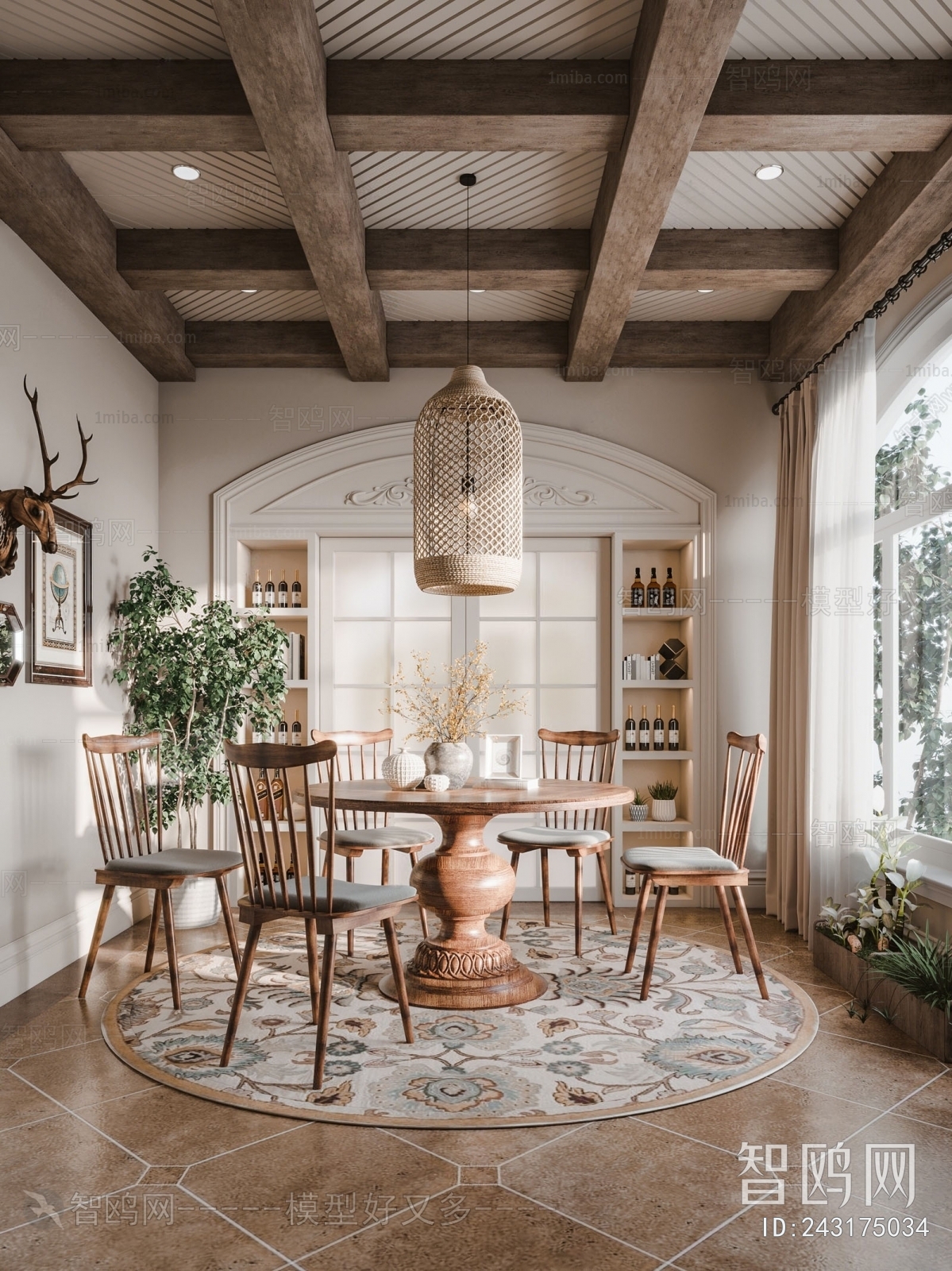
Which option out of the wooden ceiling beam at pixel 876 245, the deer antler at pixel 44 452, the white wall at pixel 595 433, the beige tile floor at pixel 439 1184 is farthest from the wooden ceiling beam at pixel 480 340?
the beige tile floor at pixel 439 1184

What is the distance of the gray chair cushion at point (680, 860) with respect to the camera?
Result: 369 cm

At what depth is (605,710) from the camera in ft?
19.3

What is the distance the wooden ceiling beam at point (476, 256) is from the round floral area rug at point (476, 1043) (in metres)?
3.09

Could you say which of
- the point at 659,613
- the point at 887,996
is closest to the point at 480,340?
the point at 659,613

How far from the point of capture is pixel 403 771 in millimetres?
3916

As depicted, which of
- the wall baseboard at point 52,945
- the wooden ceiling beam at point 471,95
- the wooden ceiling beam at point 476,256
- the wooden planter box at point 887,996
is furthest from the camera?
the wooden ceiling beam at point 476,256

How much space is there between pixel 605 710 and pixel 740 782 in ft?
6.19

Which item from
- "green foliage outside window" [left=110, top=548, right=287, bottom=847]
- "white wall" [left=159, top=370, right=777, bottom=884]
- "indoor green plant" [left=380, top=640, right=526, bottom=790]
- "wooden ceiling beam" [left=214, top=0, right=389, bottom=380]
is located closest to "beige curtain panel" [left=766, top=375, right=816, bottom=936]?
"white wall" [left=159, top=370, right=777, bottom=884]

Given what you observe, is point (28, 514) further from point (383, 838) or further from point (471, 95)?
point (471, 95)

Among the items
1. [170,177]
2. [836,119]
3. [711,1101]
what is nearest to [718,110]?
[836,119]

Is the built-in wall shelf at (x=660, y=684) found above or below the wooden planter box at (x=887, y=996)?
above

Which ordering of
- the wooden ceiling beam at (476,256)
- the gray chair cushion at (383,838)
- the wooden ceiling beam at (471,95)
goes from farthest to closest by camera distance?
the wooden ceiling beam at (476,256) → the gray chair cushion at (383,838) → the wooden ceiling beam at (471,95)

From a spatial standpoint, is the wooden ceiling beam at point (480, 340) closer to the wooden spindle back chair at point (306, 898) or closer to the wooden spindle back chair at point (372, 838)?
the wooden spindle back chair at point (372, 838)

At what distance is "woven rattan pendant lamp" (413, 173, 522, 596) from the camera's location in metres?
3.89
